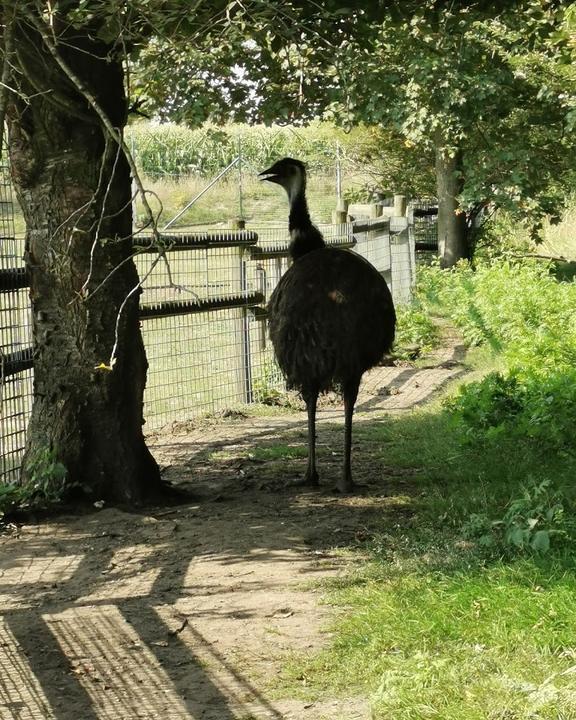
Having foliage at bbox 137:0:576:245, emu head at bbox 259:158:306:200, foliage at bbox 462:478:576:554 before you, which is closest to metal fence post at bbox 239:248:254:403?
foliage at bbox 137:0:576:245

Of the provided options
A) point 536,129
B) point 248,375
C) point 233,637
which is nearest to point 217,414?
point 248,375

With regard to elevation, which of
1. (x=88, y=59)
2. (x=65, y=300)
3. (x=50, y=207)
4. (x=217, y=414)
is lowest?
(x=217, y=414)

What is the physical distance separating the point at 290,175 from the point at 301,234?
0.53 m

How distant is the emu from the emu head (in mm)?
863

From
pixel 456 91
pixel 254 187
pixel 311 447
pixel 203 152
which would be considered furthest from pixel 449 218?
pixel 311 447

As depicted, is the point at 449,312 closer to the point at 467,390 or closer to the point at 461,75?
the point at 461,75

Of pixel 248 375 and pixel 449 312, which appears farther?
pixel 449 312

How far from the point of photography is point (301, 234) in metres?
8.15

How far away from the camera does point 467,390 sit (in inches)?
323

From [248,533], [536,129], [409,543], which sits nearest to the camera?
[409,543]

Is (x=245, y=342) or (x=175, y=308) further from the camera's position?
(x=245, y=342)

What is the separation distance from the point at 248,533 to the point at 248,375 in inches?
196

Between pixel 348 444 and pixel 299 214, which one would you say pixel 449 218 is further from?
pixel 348 444

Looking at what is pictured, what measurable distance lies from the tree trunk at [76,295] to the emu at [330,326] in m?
1.06
